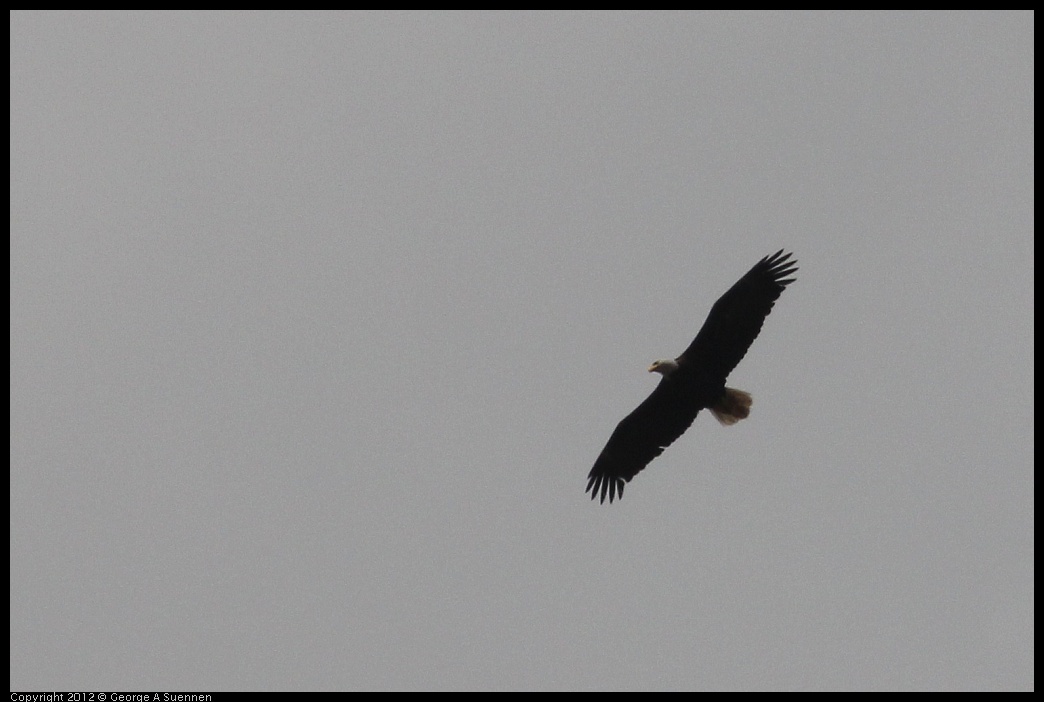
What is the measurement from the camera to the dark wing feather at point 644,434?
1928 centimetres

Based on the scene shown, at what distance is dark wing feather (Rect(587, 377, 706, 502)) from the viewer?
63.3 ft

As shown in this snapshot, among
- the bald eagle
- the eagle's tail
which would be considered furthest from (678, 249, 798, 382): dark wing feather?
the eagle's tail

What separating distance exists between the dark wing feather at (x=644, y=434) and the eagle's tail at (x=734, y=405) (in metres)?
0.36

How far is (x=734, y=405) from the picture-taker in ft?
64.1

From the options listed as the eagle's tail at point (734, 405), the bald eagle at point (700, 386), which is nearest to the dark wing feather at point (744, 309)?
the bald eagle at point (700, 386)

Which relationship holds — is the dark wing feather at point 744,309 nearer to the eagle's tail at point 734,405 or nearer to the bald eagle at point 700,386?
the bald eagle at point 700,386

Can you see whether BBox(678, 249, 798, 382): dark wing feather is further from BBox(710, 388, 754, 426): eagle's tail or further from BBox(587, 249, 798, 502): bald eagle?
BBox(710, 388, 754, 426): eagle's tail
